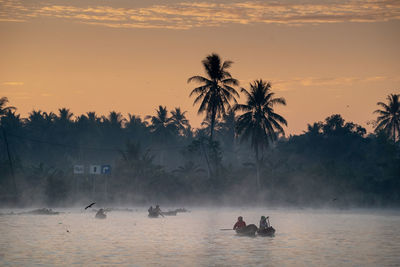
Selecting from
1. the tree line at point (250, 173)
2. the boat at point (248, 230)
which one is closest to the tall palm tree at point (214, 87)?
the tree line at point (250, 173)

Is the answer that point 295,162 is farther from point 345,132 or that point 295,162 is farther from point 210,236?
point 210,236

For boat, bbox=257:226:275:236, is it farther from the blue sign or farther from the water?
the blue sign

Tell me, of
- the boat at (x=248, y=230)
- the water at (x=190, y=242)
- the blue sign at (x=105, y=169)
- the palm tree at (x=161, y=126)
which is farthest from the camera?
the palm tree at (x=161, y=126)

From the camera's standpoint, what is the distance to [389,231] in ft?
187

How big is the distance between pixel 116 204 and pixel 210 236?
47.8 metres

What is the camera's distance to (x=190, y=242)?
4788 centimetres

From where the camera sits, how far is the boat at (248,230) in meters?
50.3

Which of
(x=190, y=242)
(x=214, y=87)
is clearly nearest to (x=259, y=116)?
(x=214, y=87)

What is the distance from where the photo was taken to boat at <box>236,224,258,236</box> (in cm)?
5034

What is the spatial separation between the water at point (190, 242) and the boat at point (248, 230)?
41 centimetres

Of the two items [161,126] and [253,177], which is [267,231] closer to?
[253,177]

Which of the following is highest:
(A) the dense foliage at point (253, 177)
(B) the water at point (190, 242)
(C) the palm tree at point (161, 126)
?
(C) the palm tree at point (161, 126)

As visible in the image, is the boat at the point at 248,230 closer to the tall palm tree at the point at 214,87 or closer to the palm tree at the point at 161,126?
the tall palm tree at the point at 214,87

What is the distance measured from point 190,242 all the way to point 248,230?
205 inches
